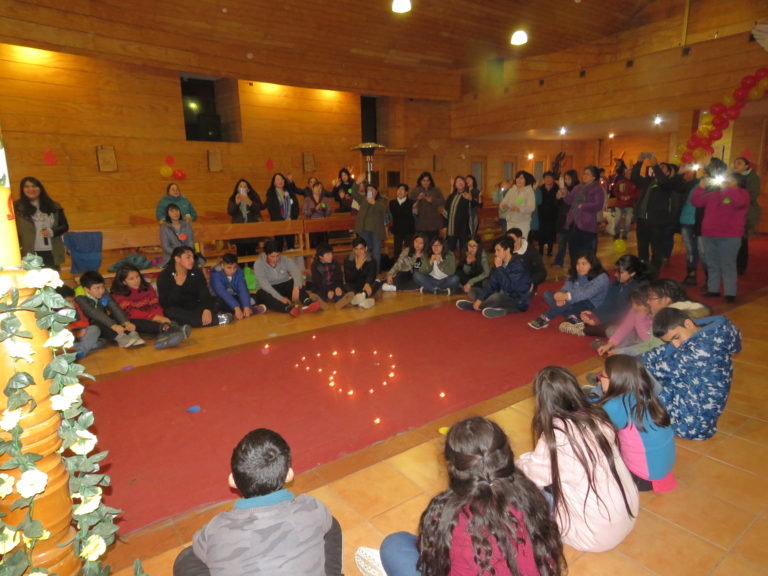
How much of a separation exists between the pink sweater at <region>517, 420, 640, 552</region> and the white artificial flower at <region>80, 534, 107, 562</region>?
4.89 feet

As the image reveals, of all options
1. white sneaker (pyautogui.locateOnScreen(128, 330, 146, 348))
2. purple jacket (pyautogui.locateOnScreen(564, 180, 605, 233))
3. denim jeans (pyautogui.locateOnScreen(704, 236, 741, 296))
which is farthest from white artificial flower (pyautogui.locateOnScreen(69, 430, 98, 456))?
purple jacket (pyautogui.locateOnScreen(564, 180, 605, 233))

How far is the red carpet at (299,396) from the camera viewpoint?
2.69 meters

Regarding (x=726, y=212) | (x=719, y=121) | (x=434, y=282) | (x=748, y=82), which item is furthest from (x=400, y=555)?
(x=748, y=82)

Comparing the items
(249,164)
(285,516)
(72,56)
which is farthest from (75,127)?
(285,516)

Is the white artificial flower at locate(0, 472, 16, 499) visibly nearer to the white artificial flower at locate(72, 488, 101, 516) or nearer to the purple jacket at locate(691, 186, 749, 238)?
the white artificial flower at locate(72, 488, 101, 516)

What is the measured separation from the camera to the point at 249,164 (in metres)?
10.5

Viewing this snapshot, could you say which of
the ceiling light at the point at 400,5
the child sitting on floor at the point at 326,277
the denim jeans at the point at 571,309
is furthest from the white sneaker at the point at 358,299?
the ceiling light at the point at 400,5

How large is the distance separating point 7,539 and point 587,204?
23.5 feet

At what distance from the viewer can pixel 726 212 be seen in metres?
5.39

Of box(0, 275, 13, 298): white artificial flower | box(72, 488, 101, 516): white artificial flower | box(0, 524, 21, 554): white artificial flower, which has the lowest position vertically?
box(72, 488, 101, 516): white artificial flower

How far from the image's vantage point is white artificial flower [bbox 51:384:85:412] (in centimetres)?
146

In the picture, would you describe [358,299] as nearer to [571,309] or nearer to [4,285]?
[571,309]

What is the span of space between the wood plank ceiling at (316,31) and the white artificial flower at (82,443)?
26.3 ft

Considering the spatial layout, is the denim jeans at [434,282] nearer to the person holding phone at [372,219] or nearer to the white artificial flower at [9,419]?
the person holding phone at [372,219]
